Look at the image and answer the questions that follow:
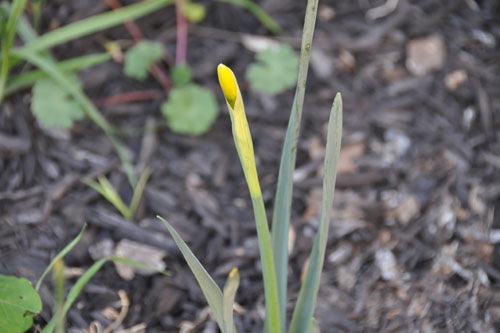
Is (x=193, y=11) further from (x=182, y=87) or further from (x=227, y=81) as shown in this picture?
(x=227, y=81)

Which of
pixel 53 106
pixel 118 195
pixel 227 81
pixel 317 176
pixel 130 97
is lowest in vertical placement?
pixel 317 176

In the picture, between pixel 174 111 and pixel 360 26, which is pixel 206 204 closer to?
pixel 174 111

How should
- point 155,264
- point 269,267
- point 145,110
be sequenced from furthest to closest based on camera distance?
point 145,110
point 155,264
point 269,267

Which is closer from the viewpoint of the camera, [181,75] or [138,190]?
[138,190]

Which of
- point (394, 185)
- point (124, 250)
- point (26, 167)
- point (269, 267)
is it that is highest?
point (269, 267)

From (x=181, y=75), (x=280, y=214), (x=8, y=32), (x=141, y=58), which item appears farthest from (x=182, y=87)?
(x=280, y=214)

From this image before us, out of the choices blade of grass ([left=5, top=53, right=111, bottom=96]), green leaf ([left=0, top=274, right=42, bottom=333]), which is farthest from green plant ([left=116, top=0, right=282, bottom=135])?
green leaf ([left=0, top=274, right=42, bottom=333])

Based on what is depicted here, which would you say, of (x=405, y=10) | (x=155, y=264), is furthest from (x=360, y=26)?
(x=155, y=264)

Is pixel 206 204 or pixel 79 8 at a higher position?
pixel 79 8

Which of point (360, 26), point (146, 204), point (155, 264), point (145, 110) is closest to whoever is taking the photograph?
point (155, 264)
